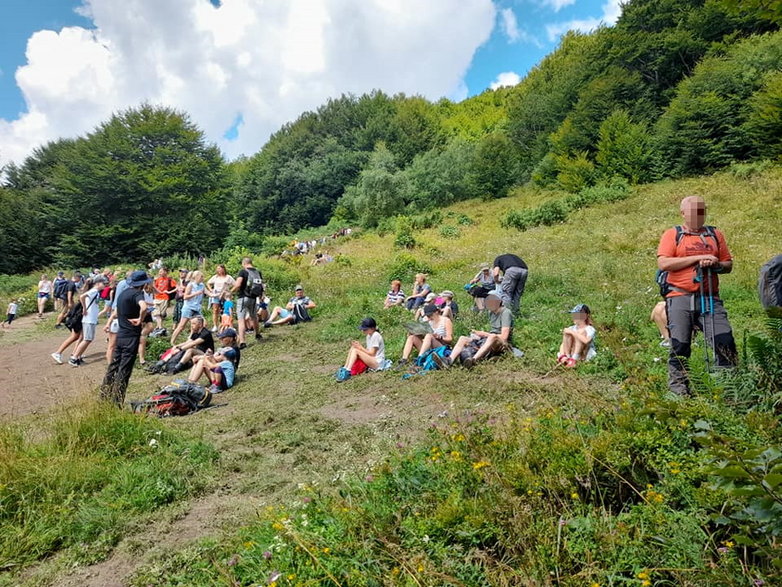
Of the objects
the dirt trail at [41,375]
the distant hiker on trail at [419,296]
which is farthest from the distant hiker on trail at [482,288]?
the dirt trail at [41,375]

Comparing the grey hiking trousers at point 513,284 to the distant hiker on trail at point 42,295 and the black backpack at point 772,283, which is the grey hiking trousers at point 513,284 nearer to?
the black backpack at point 772,283

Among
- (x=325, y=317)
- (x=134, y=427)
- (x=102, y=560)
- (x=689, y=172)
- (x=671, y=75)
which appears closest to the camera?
(x=102, y=560)

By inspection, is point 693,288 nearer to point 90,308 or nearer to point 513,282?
point 513,282

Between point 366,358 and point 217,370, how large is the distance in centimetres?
249

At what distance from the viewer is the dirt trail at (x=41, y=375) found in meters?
5.98

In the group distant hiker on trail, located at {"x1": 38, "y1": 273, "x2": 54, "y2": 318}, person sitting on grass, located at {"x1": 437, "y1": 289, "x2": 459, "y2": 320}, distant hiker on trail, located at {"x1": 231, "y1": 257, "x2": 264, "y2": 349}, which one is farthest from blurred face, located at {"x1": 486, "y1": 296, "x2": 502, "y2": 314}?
distant hiker on trail, located at {"x1": 38, "y1": 273, "x2": 54, "y2": 318}

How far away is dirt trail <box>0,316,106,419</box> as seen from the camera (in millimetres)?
5977

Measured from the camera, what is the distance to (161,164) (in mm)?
37969

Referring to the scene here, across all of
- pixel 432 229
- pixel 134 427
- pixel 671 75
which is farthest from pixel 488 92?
pixel 134 427

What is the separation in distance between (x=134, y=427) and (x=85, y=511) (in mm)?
1257

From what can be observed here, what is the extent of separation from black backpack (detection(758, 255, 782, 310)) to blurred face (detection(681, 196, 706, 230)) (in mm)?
1028

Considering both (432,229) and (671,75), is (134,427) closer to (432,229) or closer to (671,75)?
(432,229)

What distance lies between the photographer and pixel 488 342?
6895 millimetres

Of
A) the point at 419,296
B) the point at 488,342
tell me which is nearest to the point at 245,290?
the point at 419,296
